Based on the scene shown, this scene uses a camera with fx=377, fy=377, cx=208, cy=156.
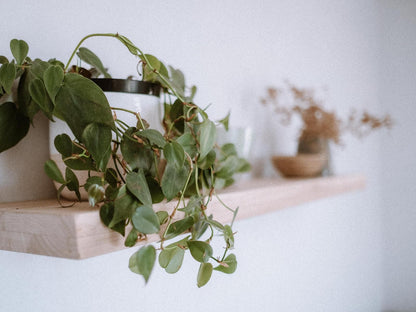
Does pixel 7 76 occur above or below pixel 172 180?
above

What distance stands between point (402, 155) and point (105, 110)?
1.96 meters

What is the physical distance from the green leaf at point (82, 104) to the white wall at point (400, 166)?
192 centimetres

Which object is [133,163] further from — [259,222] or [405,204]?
[405,204]

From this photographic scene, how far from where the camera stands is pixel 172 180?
15.1 inches

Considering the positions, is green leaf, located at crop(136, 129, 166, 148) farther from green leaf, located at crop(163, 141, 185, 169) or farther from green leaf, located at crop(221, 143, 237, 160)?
green leaf, located at crop(221, 143, 237, 160)

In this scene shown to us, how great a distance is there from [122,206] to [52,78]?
0.14 meters

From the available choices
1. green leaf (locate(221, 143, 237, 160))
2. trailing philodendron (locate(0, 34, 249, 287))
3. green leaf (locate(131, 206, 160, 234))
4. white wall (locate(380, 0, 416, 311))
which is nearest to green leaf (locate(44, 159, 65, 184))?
trailing philodendron (locate(0, 34, 249, 287))

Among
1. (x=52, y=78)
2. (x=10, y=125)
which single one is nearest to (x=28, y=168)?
(x=10, y=125)

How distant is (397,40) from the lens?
200 cm

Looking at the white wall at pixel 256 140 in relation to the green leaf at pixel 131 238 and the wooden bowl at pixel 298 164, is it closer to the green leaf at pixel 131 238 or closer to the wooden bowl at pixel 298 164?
the wooden bowl at pixel 298 164

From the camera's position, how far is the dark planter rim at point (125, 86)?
438mm

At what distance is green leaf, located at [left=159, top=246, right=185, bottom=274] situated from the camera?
1.37 ft

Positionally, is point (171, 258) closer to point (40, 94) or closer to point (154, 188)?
point (154, 188)

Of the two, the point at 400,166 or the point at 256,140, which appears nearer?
the point at 256,140
